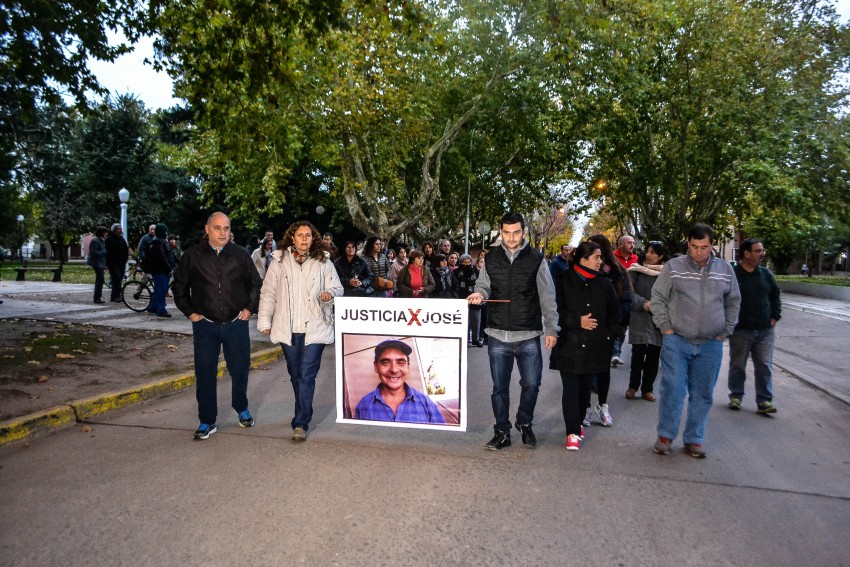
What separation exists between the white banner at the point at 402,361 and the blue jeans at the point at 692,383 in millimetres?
1752

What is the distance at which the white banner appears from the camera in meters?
5.37

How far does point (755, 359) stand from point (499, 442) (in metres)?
3.66

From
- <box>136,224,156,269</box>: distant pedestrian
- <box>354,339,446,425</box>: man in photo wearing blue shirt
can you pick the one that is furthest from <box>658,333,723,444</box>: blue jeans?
<box>136,224,156,269</box>: distant pedestrian

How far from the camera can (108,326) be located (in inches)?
456

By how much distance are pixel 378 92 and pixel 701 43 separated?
43.9 feet

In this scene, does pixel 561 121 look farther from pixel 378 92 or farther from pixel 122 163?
pixel 122 163

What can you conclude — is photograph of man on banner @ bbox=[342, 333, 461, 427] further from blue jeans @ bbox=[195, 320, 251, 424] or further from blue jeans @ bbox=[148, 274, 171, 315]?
blue jeans @ bbox=[148, 274, 171, 315]

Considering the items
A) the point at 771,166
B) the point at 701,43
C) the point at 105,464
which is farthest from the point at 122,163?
the point at 105,464

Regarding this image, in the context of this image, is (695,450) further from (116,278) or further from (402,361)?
(116,278)

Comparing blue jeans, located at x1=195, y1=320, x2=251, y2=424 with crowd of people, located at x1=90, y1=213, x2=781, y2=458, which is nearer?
crowd of people, located at x1=90, y1=213, x2=781, y2=458

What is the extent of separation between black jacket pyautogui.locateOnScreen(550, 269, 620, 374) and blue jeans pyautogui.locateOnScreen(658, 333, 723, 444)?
539mm

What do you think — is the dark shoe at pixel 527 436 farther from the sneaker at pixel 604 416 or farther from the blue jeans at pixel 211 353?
the blue jeans at pixel 211 353

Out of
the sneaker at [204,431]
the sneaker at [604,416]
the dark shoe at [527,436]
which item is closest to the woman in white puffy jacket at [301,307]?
the sneaker at [204,431]

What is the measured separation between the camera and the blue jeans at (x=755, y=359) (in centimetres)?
704
